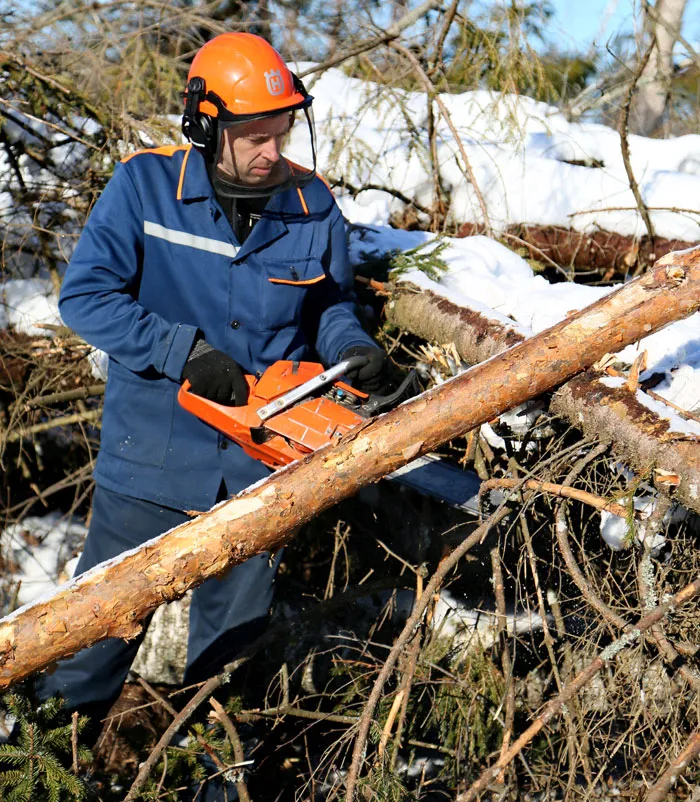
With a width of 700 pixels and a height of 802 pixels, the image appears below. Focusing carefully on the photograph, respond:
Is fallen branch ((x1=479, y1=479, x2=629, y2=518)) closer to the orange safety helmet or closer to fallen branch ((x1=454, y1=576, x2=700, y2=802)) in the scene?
fallen branch ((x1=454, y1=576, x2=700, y2=802))

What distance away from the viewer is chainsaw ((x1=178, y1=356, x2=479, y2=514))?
7.91 feet

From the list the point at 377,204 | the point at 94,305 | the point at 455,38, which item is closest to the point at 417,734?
the point at 94,305

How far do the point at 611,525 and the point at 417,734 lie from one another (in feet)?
4.10

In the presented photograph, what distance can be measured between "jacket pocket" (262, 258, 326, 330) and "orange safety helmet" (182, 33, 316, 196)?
280mm

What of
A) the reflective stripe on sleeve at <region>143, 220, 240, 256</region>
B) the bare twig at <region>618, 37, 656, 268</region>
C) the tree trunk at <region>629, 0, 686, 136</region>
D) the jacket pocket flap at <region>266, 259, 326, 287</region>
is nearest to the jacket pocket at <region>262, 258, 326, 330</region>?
the jacket pocket flap at <region>266, 259, 326, 287</region>

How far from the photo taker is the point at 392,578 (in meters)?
3.53

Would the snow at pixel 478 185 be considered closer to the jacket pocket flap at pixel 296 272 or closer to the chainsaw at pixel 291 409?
the jacket pocket flap at pixel 296 272

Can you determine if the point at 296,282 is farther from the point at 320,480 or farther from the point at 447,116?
the point at 447,116

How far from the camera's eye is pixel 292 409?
2443mm

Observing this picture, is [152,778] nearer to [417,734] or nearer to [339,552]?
[417,734]

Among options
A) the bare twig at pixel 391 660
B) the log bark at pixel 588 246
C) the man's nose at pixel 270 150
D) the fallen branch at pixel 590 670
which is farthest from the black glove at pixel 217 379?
the log bark at pixel 588 246

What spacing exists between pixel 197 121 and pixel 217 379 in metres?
0.92

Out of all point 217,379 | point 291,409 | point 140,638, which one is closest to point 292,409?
point 291,409

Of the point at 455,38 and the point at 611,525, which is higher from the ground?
the point at 455,38
